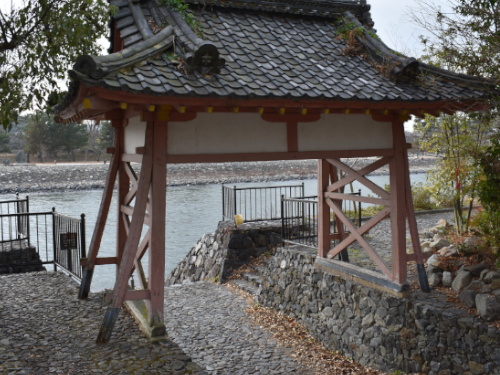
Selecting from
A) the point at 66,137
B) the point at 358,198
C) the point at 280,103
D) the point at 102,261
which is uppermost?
the point at 66,137

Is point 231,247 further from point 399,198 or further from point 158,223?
point 158,223

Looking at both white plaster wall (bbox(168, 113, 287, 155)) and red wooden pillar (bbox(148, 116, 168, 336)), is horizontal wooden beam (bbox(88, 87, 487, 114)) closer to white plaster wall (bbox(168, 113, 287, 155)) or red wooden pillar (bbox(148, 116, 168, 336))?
white plaster wall (bbox(168, 113, 287, 155))

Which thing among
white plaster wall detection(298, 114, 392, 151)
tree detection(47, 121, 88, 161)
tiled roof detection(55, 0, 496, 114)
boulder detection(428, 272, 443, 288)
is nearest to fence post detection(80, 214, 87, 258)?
tiled roof detection(55, 0, 496, 114)

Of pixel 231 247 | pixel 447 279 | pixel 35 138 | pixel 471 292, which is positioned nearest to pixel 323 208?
pixel 447 279

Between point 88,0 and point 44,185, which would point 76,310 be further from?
point 44,185

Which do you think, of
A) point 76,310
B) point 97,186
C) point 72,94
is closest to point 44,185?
point 97,186

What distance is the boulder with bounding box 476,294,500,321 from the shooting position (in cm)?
514

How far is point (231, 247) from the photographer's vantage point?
11.6 meters

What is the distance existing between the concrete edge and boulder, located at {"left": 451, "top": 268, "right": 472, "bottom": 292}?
604 millimetres

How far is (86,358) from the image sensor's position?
4605 millimetres

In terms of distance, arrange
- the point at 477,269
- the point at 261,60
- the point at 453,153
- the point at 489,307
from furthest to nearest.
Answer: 1. the point at 453,153
2. the point at 477,269
3. the point at 261,60
4. the point at 489,307

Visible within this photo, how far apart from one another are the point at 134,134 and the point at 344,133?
2591 mm

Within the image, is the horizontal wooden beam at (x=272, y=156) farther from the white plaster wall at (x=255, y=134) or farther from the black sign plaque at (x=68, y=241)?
the black sign plaque at (x=68, y=241)

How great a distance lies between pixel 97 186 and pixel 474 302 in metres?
27.5
